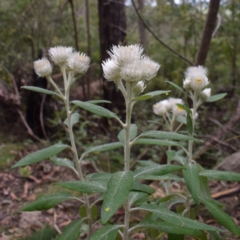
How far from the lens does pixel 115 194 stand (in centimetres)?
116

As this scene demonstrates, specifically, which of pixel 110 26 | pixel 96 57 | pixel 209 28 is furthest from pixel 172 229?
pixel 96 57

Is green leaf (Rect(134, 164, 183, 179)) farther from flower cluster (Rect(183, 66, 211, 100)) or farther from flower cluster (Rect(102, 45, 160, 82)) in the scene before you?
flower cluster (Rect(183, 66, 211, 100))

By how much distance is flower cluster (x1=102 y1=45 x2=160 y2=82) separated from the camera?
1.25 metres

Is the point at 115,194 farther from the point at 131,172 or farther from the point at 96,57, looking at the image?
the point at 96,57

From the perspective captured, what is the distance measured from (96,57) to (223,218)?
5799 mm

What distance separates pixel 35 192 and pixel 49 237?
1.07 m

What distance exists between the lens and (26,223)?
8.74 feet

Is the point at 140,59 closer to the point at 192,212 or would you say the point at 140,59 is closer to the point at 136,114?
the point at 192,212

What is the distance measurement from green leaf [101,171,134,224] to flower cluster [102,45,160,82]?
372 millimetres

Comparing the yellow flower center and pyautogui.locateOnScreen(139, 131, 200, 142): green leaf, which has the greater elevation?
the yellow flower center

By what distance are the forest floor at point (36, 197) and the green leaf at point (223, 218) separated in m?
0.74

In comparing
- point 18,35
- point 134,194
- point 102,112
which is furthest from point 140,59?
point 18,35

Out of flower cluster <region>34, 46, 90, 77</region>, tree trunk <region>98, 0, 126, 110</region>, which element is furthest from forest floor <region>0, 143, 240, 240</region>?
tree trunk <region>98, 0, 126, 110</region>

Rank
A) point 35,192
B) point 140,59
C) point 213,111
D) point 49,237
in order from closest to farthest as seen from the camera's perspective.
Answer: point 140,59, point 49,237, point 35,192, point 213,111
